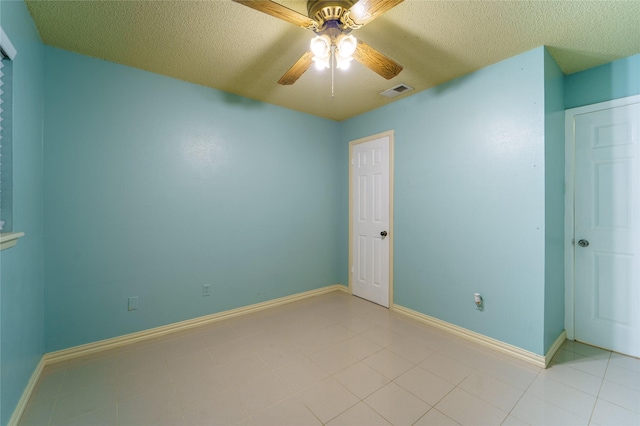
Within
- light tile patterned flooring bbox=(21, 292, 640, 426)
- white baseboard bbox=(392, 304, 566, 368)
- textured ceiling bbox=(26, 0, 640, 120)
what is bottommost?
light tile patterned flooring bbox=(21, 292, 640, 426)

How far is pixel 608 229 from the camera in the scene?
2.32 meters

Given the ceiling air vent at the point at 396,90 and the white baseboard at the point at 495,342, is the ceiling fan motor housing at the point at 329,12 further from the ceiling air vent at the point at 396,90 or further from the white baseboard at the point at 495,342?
the white baseboard at the point at 495,342

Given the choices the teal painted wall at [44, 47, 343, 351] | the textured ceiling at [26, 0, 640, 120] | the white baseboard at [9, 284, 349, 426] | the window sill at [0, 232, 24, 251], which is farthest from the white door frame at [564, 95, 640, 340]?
the window sill at [0, 232, 24, 251]

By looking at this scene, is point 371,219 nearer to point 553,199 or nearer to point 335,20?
point 553,199

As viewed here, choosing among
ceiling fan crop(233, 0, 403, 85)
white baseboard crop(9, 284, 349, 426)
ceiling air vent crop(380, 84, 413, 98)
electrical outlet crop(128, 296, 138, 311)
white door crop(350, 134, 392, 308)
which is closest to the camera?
ceiling fan crop(233, 0, 403, 85)

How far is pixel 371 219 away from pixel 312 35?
7.37ft

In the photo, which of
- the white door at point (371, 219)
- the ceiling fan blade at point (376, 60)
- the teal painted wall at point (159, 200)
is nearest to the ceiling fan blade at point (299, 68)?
the ceiling fan blade at point (376, 60)

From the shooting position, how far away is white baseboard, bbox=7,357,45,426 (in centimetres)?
149

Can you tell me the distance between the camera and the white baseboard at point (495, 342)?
6.97ft

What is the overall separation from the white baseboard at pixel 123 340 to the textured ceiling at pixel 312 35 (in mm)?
2465

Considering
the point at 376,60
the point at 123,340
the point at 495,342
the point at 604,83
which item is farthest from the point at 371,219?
the point at 123,340

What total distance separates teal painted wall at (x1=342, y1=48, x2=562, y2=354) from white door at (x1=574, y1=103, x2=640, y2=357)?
25.6 inches

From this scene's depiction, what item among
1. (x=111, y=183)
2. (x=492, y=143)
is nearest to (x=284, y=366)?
(x=111, y=183)

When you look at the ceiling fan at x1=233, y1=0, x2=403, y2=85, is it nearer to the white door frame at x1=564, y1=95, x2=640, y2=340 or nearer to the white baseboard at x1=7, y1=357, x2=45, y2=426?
the white door frame at x1=564, y1=95, x2=640, y2=340
